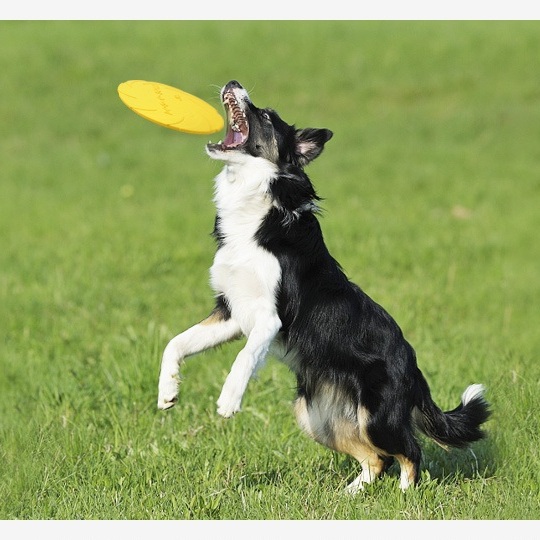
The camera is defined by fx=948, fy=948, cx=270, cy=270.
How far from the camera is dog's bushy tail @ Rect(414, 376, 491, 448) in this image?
5090 millimetres

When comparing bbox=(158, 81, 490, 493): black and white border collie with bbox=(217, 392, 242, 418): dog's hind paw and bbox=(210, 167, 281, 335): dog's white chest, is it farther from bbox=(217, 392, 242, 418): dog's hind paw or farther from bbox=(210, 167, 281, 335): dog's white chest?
bbox=(217, 392, 242, 418): dog's hind paw

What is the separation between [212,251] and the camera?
1030cm

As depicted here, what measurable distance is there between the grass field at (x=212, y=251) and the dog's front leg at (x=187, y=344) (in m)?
0.53

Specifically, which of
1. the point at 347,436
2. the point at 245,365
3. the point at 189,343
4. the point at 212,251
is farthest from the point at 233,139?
the point at 212,251

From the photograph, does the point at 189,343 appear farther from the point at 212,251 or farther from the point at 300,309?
the point at 212,251

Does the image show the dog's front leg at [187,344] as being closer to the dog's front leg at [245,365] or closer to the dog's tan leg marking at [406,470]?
the dog's front leg at [245,365]

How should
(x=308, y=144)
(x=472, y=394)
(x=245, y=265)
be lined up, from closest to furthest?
1. (x=245, y=265)
2. (x=308, y=144)
3. (x=472, y=394)

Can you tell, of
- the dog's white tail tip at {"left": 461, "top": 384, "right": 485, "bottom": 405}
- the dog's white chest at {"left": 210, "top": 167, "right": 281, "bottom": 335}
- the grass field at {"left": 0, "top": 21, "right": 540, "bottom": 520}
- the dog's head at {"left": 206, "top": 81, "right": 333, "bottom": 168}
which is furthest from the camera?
the dog's white tail tip at {"left": 461, "top": 384, "right": 485, "bottom": 405}

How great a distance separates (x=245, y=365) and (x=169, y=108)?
146 centimetres

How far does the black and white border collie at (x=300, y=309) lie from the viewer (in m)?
4.71

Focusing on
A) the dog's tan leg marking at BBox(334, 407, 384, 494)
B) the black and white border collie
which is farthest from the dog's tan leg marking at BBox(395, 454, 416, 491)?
the dog's tan leg marking at BBox(334, 407, 384, 494)

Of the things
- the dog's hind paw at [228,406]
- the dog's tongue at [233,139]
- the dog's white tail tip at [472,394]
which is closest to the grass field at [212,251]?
the dog's white tail tip at [472,394]

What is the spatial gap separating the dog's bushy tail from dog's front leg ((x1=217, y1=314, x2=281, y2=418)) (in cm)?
104

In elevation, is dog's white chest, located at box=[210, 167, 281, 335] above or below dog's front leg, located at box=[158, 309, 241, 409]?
above
